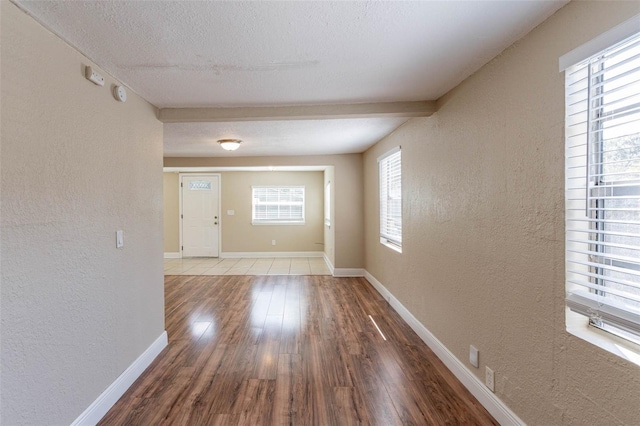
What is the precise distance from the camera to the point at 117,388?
6.67ft

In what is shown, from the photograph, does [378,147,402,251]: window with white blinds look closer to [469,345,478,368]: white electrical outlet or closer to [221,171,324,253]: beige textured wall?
[469,345,478,368]: white electrical outlet

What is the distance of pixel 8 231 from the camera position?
1.31m

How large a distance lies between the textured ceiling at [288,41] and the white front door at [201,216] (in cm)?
541

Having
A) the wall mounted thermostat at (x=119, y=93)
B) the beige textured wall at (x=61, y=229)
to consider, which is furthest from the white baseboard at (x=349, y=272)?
the wall mounted thermostat at (x=119, y=93)

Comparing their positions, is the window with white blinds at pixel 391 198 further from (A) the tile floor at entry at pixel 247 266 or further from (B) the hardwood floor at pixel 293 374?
(A) the tile floor at entry at pixel 247 266

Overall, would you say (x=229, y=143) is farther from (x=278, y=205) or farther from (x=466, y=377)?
(x=278, y=205)

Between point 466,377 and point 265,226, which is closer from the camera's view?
point 466,377

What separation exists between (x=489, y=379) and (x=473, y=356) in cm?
18

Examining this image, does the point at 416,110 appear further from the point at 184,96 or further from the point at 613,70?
the point at 184,96

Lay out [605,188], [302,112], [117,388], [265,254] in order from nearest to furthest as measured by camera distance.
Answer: [605,188] < [117,388] < [302,112] < [265,254]

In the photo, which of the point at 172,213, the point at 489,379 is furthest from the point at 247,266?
the point at 489,379

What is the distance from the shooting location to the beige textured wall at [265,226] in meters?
7.69

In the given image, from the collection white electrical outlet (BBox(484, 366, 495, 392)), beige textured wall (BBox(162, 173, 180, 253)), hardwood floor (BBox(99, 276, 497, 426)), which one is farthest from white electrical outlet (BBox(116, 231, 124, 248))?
beige textured wall (BBox(162, 173, 180, 253))

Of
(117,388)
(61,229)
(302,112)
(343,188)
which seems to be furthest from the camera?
(343,188)
